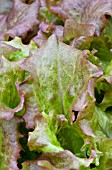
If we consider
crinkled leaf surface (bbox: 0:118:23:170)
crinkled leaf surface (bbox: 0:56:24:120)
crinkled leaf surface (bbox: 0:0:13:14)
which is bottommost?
crinkled leaf surface (bbox: 0:0:13:14)

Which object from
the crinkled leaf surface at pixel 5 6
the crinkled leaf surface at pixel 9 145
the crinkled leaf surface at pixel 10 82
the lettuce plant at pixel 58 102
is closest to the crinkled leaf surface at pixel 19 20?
the lettuce plant at pixel 58 102

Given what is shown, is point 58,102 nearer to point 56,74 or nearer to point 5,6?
point 56,74

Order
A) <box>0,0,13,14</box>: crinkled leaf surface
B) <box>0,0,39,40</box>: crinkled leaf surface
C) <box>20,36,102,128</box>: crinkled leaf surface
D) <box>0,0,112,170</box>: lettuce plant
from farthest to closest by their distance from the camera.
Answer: <box>0,0,13,14</box>: crinkled leaf surface
<box>0,0,39,40</box>: crinkled leaf surface
<box>20,36,102,128</box>: crinkled leaf surface
<box>0,0,112,170</box>: lettuce plant

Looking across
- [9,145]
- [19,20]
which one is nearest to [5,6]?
[19,20]

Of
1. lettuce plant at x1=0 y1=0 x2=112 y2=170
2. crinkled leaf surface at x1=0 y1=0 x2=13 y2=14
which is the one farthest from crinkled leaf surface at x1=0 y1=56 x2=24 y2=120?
crinkled leaf surface at x1=0 y1=0 x2=13 y2=14

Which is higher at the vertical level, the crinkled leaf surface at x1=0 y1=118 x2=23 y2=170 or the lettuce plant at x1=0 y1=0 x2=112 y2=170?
the lettuce plant at x1=0 y1=0 x2=112 y2=170

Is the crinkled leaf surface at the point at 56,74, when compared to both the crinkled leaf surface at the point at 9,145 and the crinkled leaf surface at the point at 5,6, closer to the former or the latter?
the crinkled leaf surface at the point at 9,145

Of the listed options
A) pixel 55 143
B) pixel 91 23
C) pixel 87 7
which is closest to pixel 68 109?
pixel 55 143

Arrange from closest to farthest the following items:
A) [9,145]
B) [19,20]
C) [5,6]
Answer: [9,145] < [19,20] < [5,6]

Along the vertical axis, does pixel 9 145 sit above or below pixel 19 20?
below

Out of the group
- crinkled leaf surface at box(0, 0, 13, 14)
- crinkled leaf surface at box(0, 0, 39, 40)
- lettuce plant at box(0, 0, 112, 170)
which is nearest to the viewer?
lettuce plant at box(0, 0, 112, 170)

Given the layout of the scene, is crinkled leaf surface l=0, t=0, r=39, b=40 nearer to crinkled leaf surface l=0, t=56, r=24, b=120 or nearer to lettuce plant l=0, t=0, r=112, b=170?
lettuce plant l=0, t=0, r=112, b=170

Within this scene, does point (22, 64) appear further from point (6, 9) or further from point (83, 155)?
point (6, 9)
